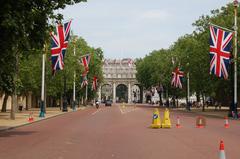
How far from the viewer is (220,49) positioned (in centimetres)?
4328

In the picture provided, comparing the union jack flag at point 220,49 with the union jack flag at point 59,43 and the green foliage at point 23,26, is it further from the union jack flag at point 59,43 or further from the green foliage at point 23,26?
the green foliage at point 23,26

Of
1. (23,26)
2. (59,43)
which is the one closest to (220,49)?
(59,43)

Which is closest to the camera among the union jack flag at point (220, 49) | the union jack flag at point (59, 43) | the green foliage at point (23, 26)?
the green foliage at point (23, 26)

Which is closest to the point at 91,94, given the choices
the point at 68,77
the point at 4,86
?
the point at 68,77

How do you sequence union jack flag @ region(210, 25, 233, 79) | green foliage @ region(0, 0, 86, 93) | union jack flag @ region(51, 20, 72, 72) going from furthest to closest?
union jack flag @ region(210, 25, 233, 79) < union jack flag @ region(51, 20, 72, 72) < green foliage @ region(0, 0, 86, 93)

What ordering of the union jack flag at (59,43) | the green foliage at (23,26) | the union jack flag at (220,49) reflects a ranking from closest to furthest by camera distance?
the green foliage at (23,26) < the union jack flag at (59,43) < the union jack flag at (220,49)

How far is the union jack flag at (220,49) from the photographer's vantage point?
1694 inches

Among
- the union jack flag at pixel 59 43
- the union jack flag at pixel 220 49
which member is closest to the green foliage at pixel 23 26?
the union jack flag at pixel 59 43

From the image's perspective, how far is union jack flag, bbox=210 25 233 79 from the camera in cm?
4303

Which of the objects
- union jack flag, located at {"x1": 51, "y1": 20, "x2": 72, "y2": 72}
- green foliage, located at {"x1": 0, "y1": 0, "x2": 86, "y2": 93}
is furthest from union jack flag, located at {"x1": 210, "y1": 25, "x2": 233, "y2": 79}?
green foliage, located at {"x1": 0, "y1": 0, "x2": 86, "y2": 93}

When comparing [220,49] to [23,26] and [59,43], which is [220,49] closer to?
[59,43]

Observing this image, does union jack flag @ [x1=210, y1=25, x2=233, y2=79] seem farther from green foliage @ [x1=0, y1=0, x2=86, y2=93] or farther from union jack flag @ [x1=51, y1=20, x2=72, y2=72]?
green foliage @ [x1=0, y1=0, x2=86, y2=93]

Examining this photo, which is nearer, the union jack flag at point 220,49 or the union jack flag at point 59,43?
the union jack flag at point 59,43

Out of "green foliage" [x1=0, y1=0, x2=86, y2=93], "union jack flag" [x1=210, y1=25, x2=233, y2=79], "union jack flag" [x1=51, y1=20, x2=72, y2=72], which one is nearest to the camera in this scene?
"green foliage" [x1=0, y1=0, x2=86, y2=93]
